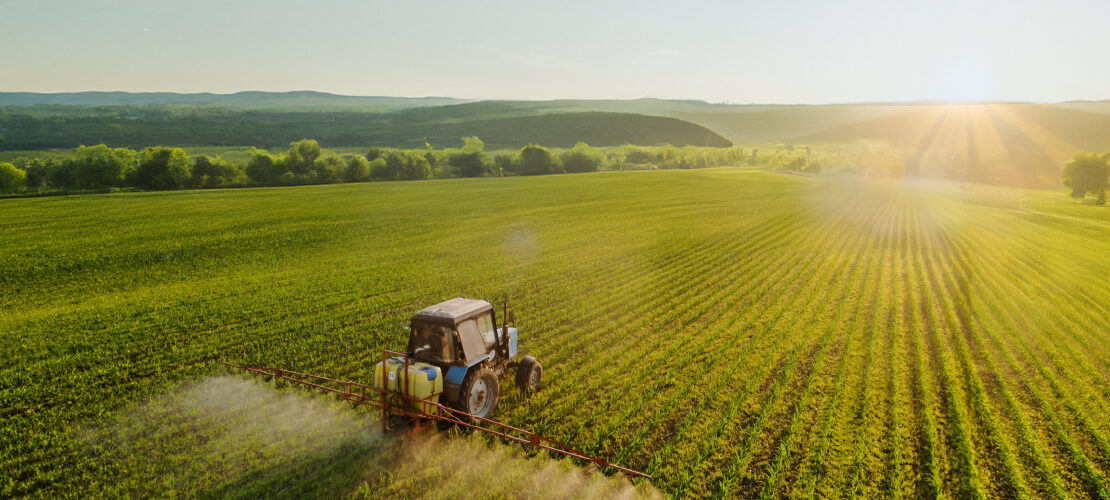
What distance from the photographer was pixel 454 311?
10.0 m

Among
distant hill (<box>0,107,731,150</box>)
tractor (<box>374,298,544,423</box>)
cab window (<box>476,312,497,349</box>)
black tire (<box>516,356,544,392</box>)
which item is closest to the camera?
tractor (<box>374,298,544,423</box>)

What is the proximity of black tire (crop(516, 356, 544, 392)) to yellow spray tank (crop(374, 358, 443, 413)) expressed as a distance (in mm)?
2074

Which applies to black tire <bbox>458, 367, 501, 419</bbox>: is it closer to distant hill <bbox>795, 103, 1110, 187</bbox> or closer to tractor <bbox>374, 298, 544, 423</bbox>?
tractor <bbox>374, 298, 544, 423</bbox>

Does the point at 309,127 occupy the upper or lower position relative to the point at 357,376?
upper

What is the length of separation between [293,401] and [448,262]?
15.2 meters

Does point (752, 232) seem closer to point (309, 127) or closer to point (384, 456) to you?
point (384, 456)

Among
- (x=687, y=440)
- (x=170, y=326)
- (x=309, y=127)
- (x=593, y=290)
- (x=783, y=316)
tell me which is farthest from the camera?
(x=309, y=127)

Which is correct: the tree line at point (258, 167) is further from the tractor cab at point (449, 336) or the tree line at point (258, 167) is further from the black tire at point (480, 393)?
the black tire at point (480, 393)

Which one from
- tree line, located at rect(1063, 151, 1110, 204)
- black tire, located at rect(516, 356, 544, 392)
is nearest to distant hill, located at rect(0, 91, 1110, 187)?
tree line, located at rect(1063, 151, 1110, 204)

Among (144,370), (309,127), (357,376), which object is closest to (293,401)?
(357,376)

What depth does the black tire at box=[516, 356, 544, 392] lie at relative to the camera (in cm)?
1102

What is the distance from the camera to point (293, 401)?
10.9 meters

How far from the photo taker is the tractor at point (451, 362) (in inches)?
364

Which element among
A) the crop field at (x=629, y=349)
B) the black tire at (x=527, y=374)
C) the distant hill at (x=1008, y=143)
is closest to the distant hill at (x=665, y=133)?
the distant hill at (x=1008, y=143)
